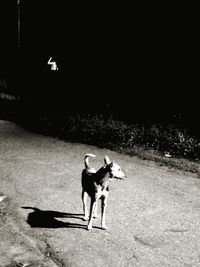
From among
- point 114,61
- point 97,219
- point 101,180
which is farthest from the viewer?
point 114,61

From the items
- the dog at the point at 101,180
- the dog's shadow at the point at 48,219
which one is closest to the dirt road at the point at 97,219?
the dog's shadow at the point at 48,219

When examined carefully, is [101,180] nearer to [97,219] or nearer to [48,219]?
[97,219]

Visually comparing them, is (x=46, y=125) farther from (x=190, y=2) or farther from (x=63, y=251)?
(x=63, y=251)

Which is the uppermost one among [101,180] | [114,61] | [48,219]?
[114,61]

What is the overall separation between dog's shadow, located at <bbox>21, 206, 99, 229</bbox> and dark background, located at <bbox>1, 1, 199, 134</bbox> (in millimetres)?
6397

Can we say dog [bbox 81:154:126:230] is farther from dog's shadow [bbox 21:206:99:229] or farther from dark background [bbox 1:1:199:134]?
dark background [bbox 1:1:199:134]

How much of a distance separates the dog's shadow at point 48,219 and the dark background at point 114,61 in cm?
640

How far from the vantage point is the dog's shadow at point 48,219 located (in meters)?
5.74

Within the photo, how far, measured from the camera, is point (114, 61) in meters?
13.7

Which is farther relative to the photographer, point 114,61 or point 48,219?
point 114,61

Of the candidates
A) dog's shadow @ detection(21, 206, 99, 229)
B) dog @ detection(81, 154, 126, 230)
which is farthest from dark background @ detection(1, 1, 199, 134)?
dog @ detection(81, 154, 126, 230)

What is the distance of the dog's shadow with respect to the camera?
5738 mm

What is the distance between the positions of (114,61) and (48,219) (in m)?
8.93

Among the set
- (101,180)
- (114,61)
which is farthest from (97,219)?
(114,61)
